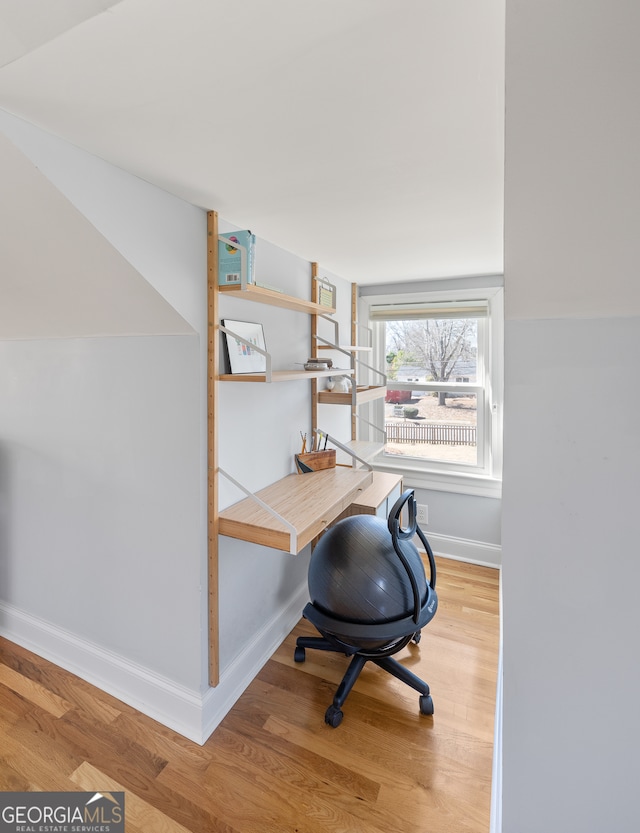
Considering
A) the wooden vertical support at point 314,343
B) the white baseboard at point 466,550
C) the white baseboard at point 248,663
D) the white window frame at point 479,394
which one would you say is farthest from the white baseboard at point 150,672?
the white window frame at point 479,394

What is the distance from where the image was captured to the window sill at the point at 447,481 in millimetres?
3092

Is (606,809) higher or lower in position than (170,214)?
lower

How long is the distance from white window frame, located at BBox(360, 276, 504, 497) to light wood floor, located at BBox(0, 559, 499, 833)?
1.34m

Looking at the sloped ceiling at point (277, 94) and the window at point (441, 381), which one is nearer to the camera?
the sloped ceiling at point (277, 94)

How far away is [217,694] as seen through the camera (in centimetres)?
173

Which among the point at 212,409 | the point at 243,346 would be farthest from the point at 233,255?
the point at 212,409

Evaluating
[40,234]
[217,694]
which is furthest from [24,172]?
[217,694]

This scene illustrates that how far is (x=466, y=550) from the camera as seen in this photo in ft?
10.4

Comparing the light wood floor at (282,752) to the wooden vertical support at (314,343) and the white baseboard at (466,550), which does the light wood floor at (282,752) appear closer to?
the white baseboard at (466,550)

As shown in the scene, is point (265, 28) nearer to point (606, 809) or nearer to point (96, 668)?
point (606, 809)

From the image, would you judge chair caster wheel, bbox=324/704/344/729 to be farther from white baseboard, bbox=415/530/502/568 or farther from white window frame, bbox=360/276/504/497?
white window frame, bbox=360/276/504/497

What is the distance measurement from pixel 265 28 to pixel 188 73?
0.70ft

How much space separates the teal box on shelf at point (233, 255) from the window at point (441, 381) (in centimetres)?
192

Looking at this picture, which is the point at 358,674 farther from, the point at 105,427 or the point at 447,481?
the point at 447,481
